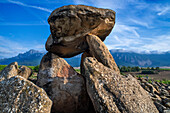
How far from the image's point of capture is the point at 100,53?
26.3 feet

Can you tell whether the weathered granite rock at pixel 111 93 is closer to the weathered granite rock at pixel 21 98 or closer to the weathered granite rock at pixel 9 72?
the weathered granite rock at pixel 21 98

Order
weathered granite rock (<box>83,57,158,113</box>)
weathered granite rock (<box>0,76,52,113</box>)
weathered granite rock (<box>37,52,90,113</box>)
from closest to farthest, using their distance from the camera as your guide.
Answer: weathered granite rock (<box>0,76,52,113</box>), weathered granite rock (<box>83,57,158,113</box>), weathered granite rock (<box>37,52,90,113</box>)

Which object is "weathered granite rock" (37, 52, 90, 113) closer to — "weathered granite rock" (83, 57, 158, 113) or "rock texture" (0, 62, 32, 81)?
"weathered granite rock" (83, 57, 158, 113)

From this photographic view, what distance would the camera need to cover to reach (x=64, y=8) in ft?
24.9

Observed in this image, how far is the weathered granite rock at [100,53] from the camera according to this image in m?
7.89

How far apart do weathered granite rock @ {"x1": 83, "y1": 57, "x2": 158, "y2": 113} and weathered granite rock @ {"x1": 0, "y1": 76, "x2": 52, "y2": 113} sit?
185 cm

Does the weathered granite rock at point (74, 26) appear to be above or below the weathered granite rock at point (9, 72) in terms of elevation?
above

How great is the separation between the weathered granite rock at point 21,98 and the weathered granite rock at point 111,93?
1.85 metres

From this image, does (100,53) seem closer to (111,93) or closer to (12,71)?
(111,93)

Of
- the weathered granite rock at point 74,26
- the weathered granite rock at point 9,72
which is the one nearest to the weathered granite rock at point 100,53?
the weathered granite rock at point 74,26

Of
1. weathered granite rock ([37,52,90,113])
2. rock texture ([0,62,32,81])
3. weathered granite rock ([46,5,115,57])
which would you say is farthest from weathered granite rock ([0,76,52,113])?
weathered granite rock ([46,5,115,57])

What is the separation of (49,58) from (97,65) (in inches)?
133

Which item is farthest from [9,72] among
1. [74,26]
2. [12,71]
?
[74,26]

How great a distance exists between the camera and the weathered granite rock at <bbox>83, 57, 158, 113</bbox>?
17.3 ft
